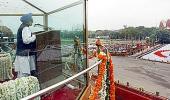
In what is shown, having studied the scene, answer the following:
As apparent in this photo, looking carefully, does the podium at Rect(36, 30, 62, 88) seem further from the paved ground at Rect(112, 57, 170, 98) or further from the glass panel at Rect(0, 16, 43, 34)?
the paved ground at Rect(112, 57, 170, 98)

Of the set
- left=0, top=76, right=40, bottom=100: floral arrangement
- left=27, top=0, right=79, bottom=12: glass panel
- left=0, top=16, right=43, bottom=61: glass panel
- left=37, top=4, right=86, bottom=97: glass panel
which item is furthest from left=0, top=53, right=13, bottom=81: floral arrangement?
left=0, top=76, right=40, bottom=100: floral arrangement

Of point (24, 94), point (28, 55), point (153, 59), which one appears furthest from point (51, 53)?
point (153, 59)

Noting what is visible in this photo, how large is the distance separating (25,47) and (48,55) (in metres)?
0.46

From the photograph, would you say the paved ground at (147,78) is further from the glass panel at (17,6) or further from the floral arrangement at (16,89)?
the floral arrangement at (16,89)

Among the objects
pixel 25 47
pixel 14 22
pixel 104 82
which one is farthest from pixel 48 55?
pixel 14 22

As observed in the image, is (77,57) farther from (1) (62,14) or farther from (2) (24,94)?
(2) (24,94)

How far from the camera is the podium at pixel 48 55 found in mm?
4768

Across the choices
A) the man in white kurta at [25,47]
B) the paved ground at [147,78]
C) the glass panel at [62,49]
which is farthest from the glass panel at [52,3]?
the paved ground at [147,78]

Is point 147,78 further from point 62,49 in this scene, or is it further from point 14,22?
point 62,49

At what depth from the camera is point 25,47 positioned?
202 inches

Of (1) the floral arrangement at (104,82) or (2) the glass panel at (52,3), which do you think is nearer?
(1) the floral arrangement at (104,82)

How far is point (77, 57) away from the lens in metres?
5.68

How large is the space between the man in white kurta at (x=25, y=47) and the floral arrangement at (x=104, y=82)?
0.93 m

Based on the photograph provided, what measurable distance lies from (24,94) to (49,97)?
0.55 m
